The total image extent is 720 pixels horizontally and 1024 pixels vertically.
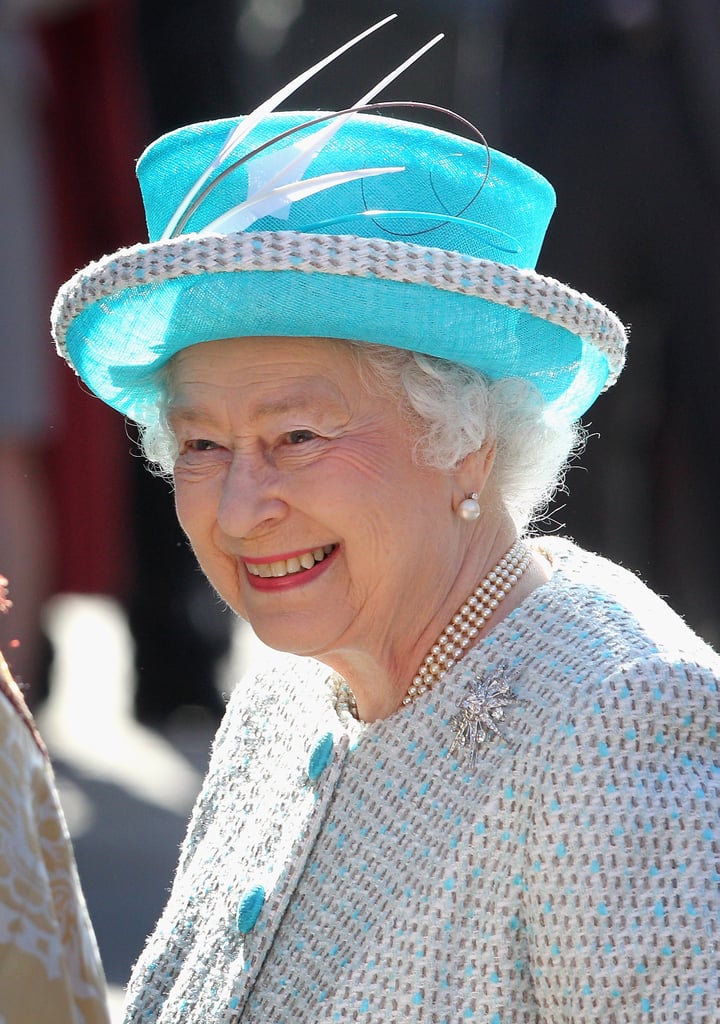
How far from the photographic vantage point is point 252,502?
2.29 m

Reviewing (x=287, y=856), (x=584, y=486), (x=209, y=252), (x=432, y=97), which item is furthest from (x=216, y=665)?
(x=209, y=252)

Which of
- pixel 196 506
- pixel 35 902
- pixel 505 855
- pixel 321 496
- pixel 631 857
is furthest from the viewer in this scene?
pixel 196 506

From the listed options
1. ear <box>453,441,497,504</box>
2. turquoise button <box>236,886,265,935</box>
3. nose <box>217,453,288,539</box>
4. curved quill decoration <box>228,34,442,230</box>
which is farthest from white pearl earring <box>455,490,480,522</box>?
turquoise button <box>236,886,265,935</box>

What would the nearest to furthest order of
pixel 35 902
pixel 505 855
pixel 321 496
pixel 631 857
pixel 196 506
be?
pixel 35 902
pixel 631 857
pixel 505 855
pixel 321 496
pixel 196 506

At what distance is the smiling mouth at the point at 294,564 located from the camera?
7.64 ft

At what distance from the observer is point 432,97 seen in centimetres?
524

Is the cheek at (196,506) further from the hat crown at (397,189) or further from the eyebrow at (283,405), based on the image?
the hat crown at (397,189)

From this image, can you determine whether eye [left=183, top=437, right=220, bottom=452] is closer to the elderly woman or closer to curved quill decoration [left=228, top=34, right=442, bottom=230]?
the elderly woman

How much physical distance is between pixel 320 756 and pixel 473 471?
1.73 ft

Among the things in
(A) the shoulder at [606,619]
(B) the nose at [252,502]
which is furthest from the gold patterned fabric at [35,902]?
(A) the shoulder at [606,619]

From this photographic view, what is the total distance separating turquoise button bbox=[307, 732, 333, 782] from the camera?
7.98 ft

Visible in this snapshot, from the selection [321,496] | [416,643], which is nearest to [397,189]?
[321,496]

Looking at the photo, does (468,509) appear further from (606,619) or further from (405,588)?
(606,619)

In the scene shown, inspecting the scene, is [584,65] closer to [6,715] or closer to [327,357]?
[327,357]
